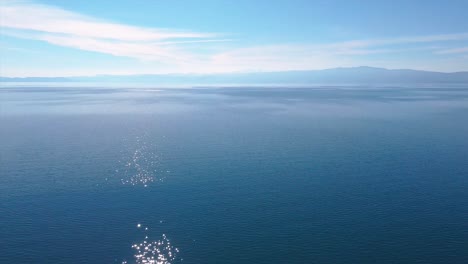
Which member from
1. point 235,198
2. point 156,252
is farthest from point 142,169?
point 156,252

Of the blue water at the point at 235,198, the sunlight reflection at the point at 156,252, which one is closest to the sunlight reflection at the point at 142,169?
the blue water at the point at 235,198

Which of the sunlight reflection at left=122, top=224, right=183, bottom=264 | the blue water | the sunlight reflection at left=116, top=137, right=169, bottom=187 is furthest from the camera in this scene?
the sunlight reflection at left=116, top=137, right=169, bottom=187

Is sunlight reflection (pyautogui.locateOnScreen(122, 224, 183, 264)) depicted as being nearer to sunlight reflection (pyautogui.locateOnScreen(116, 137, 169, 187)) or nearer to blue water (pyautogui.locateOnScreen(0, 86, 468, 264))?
blue water (pyautogui.locateOnScreen(0, 86, 468, 264))

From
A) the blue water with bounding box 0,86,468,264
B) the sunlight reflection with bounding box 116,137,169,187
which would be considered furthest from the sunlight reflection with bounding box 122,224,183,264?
the sunlight reflection with bounding box 116,137,169,187

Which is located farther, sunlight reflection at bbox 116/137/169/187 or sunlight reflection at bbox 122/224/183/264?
sunlight reflection at bbox 116/137/169/187

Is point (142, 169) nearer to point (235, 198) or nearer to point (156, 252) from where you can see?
point (235, 198)

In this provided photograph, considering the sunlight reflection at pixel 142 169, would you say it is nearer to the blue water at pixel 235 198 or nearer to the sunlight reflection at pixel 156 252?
the blue water at pixel 235 198

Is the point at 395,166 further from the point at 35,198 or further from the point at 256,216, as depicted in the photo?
the point at 35,198

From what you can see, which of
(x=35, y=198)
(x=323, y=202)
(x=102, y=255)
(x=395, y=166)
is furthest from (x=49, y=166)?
(x=395, y=166)
